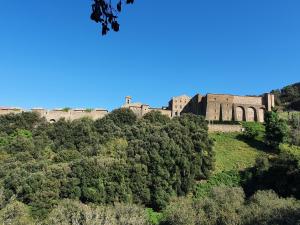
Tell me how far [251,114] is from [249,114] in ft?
1.60

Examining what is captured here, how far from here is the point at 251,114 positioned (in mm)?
80750

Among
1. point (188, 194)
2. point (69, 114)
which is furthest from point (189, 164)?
point (69, 114)

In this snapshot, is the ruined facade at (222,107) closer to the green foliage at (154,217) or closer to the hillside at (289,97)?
the hillside at (289,97)

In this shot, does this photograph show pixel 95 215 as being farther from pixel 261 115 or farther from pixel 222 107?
pixel 261 115

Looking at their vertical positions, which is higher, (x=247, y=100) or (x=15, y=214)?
(x=247, y=100)

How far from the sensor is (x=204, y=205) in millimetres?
41125

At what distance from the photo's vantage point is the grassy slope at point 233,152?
57219 mm

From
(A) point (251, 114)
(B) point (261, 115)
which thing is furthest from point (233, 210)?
(B) point (261, 115)

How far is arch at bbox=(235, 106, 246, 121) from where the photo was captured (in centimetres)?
8005

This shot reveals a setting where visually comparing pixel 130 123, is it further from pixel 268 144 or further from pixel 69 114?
pixel 268 144

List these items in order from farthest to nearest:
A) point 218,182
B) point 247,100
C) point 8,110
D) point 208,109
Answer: point 247,100 < point 208,109 < point 8,110 < point 218,182

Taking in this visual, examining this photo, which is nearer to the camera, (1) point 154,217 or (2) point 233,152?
(1) point 154,217

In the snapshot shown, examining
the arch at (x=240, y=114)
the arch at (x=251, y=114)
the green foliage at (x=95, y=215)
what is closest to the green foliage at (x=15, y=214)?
the green foliage at (x=95, y=215)

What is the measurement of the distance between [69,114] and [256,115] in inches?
1309
